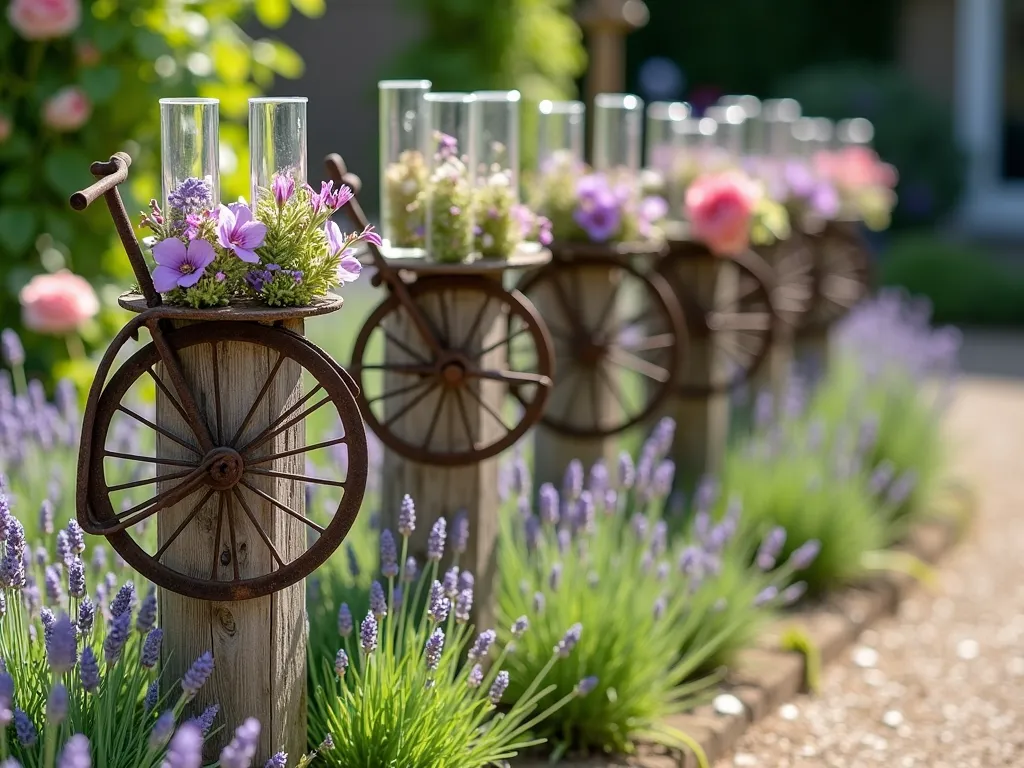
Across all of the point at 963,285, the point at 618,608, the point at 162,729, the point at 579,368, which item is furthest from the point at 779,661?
the point at 963,285

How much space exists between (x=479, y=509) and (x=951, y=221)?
1010cm

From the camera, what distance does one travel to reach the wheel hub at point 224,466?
7.45 ft

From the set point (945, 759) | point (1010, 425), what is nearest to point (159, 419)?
point (945, 759)

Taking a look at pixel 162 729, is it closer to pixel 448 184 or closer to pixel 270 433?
pixel 270 433

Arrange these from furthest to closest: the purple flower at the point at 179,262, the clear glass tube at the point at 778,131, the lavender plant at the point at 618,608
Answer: the clear glass tube at the point at 778,131
the lavender plant at the point at 618,608
the purple flower at the point at 179,262

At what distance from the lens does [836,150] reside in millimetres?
6090

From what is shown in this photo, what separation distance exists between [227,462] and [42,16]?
96.2 inches

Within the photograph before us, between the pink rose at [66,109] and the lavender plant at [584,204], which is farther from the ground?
the pink rose at [66,109]

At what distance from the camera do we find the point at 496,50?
1023 cm

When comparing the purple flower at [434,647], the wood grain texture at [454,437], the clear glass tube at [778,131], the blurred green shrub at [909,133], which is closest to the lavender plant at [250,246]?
the purple flower at [434,647]

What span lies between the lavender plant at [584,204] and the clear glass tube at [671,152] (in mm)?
630

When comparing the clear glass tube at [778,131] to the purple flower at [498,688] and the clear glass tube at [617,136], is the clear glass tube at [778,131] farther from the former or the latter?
the purple flower at [498,688]

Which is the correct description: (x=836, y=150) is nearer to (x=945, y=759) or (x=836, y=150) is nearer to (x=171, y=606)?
(x=945, y=759)

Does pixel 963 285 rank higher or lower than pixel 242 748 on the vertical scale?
lower
